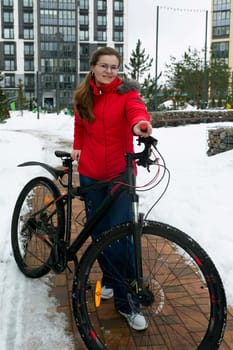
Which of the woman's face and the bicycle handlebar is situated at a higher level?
the woman's face

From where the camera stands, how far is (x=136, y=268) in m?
2.52

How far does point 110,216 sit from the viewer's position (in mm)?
2938

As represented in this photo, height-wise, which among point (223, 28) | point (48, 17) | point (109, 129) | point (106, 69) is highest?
point (48, 17)

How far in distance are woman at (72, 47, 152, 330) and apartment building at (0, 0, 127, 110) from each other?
77.1 metres

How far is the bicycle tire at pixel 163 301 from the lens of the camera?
7.66 ft

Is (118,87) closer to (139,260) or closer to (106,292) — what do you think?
(139,260)

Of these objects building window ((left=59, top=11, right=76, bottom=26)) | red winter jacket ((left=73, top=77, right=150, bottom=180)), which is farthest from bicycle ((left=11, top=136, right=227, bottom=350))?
building window ((left=59, top=11, right=76, bottom=26))

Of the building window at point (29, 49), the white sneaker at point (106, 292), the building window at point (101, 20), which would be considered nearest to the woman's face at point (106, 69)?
the white sneaker at point (106, 292)

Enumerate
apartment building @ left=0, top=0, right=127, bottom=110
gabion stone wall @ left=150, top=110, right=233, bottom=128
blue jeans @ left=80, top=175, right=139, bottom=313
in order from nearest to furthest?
blue jeans @ left=80, top=175, right=139, bottom=313
gabion stone wall @ left=150, top=110, right=233, bottom=128
apartment building @ left=0, top=0, right=127, bottom=110

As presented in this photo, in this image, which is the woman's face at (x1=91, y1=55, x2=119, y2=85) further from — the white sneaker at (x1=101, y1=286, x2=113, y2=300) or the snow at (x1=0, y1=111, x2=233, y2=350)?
the snow at (x1=0, y1=111, x2=233, y2=350)

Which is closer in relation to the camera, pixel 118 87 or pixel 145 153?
pixel 145 153

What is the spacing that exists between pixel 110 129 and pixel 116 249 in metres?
0.73

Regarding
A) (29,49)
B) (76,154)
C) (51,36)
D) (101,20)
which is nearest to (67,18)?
(51,36)

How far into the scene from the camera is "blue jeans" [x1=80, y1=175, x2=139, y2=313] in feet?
8.80
